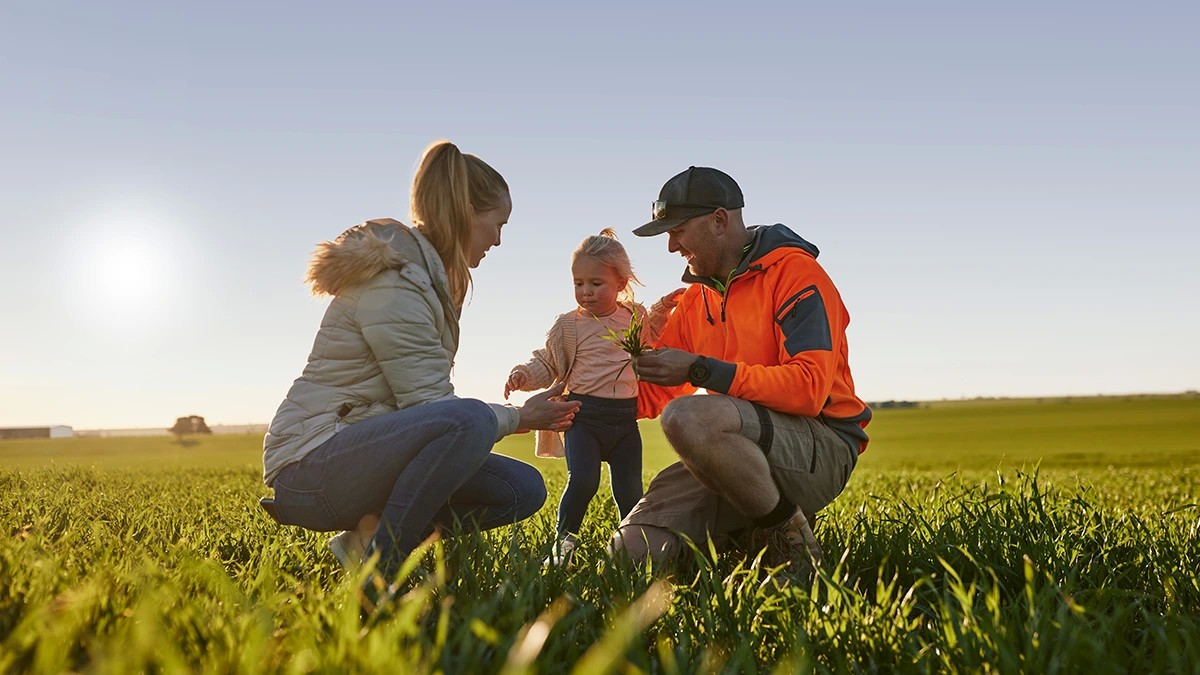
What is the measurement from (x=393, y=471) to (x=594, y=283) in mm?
2852

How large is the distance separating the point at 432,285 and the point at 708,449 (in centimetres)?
149

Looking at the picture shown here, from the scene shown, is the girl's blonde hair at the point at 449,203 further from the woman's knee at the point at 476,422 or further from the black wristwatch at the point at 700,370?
the black wristwatch at the point at 700,370

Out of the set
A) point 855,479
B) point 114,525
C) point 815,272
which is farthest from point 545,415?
point 855,479

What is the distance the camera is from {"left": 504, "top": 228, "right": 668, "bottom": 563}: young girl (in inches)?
251

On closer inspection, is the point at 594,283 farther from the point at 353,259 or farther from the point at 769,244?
the point at 353,259

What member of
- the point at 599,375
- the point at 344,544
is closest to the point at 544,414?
the point at 344,544

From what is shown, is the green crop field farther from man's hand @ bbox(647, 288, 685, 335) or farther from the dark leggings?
man's hand @ bbox(647, 288, 685, 335)

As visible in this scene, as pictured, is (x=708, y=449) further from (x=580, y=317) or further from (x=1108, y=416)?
(x=1108, y=416)

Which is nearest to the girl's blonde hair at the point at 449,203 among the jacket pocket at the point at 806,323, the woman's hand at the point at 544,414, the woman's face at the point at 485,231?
the woman's face at the point at 485,231

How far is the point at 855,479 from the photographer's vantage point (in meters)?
10.9

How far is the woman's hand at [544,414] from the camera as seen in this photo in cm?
443

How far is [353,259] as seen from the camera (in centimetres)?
389

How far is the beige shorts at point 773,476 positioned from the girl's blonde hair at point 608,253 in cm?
187

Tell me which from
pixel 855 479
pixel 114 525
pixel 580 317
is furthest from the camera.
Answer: pixel 855 479
